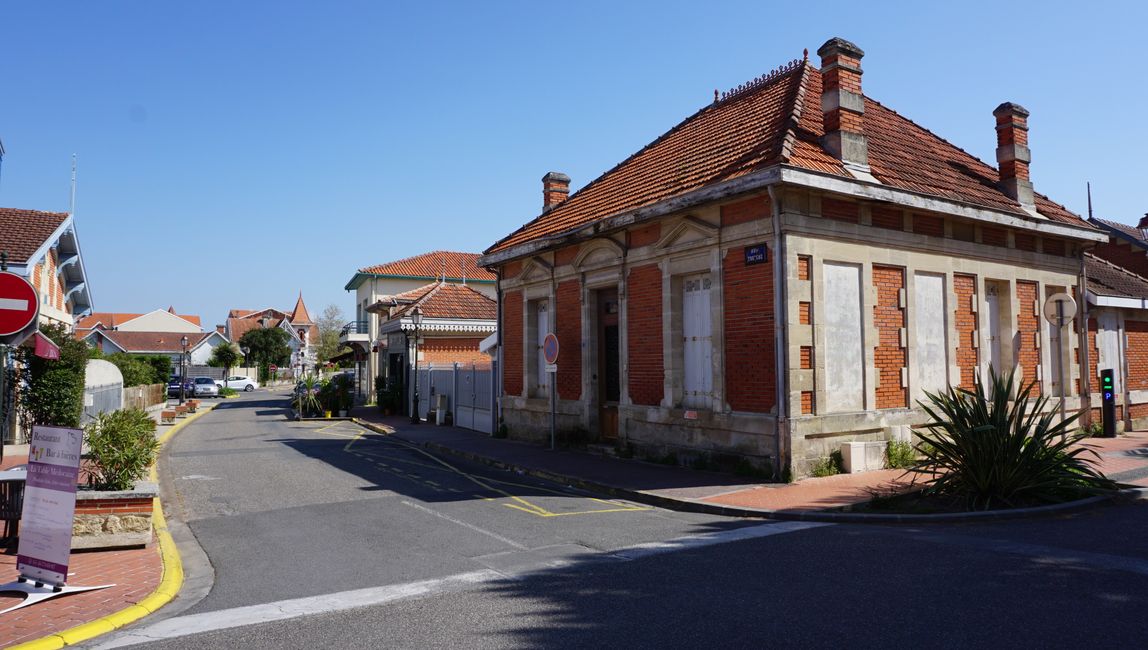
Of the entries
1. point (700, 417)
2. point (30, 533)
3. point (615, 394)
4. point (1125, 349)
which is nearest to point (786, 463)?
point (700, 417)

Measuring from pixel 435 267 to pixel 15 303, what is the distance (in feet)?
138

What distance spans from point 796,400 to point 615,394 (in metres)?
4.97

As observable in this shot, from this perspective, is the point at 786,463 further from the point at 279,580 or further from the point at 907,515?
the point at 279,580

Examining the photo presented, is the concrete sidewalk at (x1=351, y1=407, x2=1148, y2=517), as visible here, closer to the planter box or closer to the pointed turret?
the planter box

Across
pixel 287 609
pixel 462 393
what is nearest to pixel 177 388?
pixel 462 393

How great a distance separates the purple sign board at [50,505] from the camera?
593 centimetres

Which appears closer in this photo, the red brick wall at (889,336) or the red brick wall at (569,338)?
the red brick wall at (889,336)

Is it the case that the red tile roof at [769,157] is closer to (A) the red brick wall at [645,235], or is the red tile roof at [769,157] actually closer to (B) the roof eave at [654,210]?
(B) the roof eave at [654,210]

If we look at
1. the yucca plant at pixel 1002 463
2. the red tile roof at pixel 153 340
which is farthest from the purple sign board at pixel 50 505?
the red tile roof at pixel 153 340

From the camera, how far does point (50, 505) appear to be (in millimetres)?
6090

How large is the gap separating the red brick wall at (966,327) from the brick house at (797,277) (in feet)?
0.14

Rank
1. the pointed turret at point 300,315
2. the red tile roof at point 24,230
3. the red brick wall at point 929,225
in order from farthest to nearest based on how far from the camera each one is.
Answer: the pointed turret at point 300,315, the red tile roof at point 24,230, the red brick wall at point 929,225

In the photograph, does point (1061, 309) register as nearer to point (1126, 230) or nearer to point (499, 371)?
point (499, 371)

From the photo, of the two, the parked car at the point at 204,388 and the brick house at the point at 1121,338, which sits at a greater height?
the brick house at the point at 1121,338
